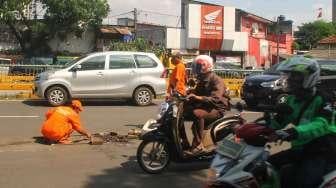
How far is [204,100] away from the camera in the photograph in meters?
8.85

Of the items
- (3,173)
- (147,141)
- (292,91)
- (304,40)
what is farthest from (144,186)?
(304,40)

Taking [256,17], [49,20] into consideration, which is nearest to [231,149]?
[49,20]

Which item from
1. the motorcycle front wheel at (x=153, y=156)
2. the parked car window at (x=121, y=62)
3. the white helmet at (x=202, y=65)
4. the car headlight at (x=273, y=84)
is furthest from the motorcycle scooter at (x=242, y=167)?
the parked car window at (x=121, y=62)

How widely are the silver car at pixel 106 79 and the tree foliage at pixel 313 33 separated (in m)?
73.3

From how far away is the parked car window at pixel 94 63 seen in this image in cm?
1789

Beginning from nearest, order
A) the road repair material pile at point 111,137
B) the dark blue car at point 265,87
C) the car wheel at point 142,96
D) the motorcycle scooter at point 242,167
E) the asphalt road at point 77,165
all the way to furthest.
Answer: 1. the motorcycle scooter at point 242,167
2. the asphalt road at point 77,165
3. the road repair material pile at point 111,137
4. the dark blue car at point 265,87
5. the car wheel at point 142,96

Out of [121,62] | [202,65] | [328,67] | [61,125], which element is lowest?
[61,125]

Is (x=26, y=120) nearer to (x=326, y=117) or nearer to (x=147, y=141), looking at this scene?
(x=147, y=141)

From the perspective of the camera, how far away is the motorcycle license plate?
4.75 m

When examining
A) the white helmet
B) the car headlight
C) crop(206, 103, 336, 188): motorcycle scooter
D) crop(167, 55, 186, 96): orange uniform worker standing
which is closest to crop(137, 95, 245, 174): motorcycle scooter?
the white helmet

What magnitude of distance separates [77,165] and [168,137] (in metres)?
1.54

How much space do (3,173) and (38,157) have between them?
132 centimetres

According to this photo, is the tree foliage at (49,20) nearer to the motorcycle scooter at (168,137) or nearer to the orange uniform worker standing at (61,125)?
the orange uniform worker standing at (61,125)

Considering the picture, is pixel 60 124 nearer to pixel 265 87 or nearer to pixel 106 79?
pixel 106 79
